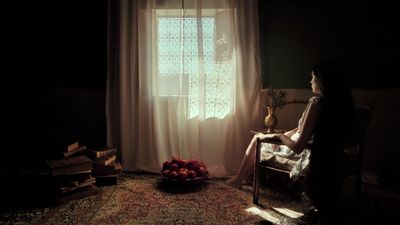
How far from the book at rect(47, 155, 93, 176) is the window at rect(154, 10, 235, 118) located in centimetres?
Result: 114

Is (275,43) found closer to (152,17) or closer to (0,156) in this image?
(152,17)

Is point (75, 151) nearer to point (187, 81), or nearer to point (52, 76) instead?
point (52, 76)

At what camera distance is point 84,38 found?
420 centimetres

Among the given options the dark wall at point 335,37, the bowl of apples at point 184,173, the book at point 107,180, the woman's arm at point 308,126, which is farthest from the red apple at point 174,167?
the dark wall at point 335,37

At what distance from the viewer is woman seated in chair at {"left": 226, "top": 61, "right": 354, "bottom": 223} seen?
259 centimetres

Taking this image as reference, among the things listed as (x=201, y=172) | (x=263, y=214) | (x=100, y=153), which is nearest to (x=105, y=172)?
(x=100, y=153)

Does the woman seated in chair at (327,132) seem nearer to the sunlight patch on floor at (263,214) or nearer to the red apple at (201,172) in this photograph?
the sunlight patch on floor at (263,214)

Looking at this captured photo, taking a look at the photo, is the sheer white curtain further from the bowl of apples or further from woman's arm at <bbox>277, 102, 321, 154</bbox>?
woman's arm at <bbox>277, 102, 321, 154</bbox>

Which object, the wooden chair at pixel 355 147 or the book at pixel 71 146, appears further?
the book at pixel 71 146

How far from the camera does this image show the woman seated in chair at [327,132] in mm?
2588

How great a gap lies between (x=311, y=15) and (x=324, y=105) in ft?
6.05

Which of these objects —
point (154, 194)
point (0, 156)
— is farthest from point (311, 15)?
point (0, 156)

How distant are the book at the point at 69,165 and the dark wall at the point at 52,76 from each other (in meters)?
0.87

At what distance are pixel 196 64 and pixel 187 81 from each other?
0.71ft
